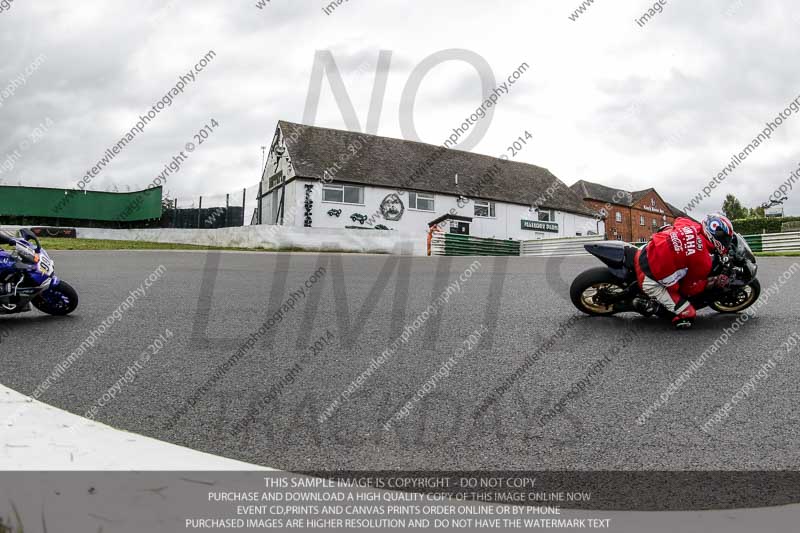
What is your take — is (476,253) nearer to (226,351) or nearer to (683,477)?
(226,351)

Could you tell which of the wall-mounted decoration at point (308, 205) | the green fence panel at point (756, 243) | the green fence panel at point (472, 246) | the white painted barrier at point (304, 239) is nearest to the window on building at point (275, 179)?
the wall-mounted decoration at point (308, 205)

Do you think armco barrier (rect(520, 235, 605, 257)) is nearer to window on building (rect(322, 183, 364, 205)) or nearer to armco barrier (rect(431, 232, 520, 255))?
armco barrier (rect(431, 232, 520, 255))

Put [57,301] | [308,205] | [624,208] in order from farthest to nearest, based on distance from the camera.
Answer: [624,208] < [308,205] < [57,301]

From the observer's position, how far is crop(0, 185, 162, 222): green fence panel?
108 ft

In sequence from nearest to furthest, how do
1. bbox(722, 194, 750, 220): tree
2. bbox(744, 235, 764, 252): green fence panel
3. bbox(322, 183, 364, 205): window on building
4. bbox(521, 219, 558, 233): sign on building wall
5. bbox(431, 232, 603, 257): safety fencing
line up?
bbox(744, 235, 764, 252): green fence panel → bbox(431, 232, 603, 257): safety fencing → bbox(322, 183, 364, 205): window on building → bbox(521, 219, 558, 233): sign on building wall → bbox(722, 194, 750, 220): tree

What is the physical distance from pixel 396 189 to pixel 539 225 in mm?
11883

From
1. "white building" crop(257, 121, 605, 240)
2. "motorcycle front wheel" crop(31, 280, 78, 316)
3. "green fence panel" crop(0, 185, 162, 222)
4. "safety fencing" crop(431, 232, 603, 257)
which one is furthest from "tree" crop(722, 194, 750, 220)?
"motorcycle front wheel" crop(31, 280, 78, 316)

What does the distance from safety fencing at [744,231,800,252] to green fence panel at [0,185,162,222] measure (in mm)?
30424

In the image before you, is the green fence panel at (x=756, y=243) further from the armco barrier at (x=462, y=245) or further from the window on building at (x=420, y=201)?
the window on building at (x=420, y=201)

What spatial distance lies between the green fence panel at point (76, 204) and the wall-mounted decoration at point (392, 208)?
1316cm

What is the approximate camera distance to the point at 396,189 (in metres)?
33.0

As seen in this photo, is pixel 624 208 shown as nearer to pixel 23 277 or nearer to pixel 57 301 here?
pixel 57 301

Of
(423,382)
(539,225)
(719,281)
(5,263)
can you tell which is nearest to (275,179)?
(539,225)

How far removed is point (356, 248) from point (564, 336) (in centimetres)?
2100
